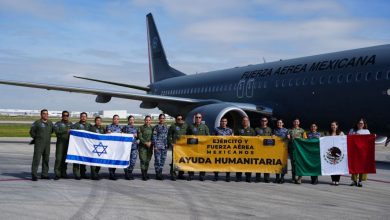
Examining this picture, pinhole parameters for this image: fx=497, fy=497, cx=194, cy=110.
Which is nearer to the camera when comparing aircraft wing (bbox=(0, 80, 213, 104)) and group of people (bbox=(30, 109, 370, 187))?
group of people (bbox=(30, 109, 370, 187))

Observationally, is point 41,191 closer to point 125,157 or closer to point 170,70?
point 125,157

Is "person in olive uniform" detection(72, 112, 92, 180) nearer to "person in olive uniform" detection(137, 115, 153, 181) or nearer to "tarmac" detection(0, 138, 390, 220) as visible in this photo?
"tarmac" detection(0, 138, 390, 220)

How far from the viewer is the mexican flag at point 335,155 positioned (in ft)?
35.6

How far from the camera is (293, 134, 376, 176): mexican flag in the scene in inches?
428

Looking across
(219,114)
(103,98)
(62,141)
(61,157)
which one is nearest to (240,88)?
(219,114)

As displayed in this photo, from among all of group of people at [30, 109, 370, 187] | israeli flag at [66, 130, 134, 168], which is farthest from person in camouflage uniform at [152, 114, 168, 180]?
israeli flag at [66, 130, 134, 168]

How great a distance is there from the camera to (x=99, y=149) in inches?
447

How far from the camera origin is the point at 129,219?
257 inches

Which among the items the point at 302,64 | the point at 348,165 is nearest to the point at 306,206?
the point at 348,165

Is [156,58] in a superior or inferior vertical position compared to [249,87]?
superior

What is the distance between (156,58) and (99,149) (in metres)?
21.6

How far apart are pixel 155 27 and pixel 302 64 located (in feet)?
51.4

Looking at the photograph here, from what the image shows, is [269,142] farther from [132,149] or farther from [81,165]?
[81,165]

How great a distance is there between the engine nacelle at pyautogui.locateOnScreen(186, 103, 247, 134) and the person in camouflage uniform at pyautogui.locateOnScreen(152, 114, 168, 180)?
5.96m
